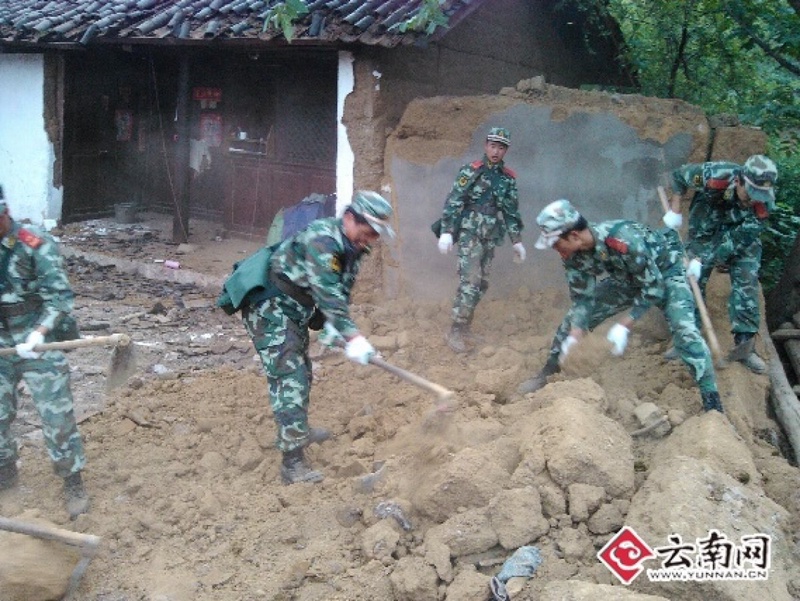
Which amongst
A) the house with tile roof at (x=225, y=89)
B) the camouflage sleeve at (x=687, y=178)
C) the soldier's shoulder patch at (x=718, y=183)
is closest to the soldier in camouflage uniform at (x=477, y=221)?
the camouflage sleeve at (x=687, y=178)

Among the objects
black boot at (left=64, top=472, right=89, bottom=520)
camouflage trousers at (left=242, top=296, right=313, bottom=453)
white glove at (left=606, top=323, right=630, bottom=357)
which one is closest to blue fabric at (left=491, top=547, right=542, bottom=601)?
camouflage trousers at (left=242, top=296, right=313, bottom=453)

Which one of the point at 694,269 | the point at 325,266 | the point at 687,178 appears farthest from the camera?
the point at 687,178

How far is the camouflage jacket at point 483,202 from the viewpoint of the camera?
251 inches

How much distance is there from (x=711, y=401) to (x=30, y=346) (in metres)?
3.93

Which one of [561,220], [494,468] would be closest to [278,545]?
[494,468]

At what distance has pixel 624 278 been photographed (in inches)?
190

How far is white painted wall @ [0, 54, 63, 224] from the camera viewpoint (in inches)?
439

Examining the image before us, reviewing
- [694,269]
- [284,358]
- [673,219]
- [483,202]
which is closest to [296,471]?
[284,358]

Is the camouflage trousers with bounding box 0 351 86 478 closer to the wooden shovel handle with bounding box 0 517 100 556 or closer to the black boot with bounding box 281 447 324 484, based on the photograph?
the wooden shovel handle with bounding box 0 517 100 556

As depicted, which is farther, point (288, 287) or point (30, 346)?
point (288, 287)

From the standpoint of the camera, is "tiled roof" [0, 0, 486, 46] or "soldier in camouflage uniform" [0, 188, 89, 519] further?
"tiled roof" [0, 0, 486, 46]

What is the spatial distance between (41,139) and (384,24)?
6423 mm

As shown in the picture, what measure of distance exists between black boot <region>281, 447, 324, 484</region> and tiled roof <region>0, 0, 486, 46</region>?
443 cm

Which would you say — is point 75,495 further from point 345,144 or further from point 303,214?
point 345,144
